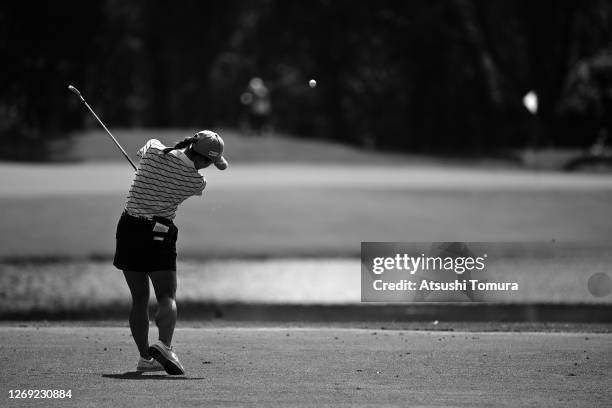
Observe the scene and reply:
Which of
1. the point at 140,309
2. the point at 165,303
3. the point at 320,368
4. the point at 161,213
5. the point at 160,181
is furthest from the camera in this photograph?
the point at 320,368

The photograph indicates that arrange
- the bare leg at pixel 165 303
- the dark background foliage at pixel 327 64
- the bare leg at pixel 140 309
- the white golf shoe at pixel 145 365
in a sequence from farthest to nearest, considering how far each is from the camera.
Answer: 1. the dark background foliage at pixel 327 64
2. the white golf shoe at pixel 145 365
3. the bare leg at pixel 140 309
4. the bare leg at pixel 165 303

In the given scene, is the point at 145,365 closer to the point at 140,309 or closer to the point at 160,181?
the point at 140,309

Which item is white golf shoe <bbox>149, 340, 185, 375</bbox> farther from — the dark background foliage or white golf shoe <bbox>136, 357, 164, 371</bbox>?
the dark background foliage

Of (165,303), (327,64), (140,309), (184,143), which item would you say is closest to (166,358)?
(165,303)

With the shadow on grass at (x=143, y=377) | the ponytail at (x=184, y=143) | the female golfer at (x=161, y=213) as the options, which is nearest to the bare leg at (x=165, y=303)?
the female golfer at (x=161, y=213)

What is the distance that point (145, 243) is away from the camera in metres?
10.1

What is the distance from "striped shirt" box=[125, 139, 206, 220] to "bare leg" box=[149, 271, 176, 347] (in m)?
0.45

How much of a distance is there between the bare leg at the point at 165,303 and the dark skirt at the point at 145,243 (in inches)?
2.3

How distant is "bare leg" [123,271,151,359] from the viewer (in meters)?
10.4

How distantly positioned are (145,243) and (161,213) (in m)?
0.24

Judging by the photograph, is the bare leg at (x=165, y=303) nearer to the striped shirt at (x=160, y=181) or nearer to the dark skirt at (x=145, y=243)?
the dark skirt at (x=145, y=243)

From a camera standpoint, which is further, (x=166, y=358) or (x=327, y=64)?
(x=327, y=64)

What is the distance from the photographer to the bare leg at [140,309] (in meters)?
10.4

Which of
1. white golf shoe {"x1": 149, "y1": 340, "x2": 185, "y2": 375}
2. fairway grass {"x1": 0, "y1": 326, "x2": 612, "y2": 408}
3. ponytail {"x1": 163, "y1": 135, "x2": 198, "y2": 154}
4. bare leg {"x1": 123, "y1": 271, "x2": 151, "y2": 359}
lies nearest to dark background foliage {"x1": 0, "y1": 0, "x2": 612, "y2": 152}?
fairway grass {"x1": 0, "y1": 326, "x2": 612, "y2": 408}
